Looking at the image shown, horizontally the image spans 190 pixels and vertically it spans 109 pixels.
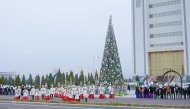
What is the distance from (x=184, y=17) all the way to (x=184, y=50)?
6.08 meters

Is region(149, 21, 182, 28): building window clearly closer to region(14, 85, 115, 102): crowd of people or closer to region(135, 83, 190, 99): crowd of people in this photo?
region(135, 83, 190, 99): crowd of people

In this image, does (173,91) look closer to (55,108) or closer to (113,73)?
(55,108)

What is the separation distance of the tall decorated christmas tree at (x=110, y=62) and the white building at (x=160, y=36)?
48.9 feet

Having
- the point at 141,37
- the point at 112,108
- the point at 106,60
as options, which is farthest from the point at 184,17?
the point at 112,108

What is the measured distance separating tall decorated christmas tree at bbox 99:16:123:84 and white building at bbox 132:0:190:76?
48.9ft

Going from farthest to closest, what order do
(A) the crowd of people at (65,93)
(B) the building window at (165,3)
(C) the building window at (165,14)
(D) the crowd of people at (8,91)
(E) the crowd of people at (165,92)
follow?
(B) the building window at (165,3) → (C) the building window at (165,14) → (D) the crowd of people at (8,91) → (E) the crowd of people at (165,92) → (A) the crowd of people at (65,93)

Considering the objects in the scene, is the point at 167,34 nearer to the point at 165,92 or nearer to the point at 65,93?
the point at 165,92

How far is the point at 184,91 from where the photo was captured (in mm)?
32594

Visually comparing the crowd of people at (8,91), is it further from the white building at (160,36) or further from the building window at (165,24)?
the building window at (165,24)

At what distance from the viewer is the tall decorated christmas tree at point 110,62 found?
179ft

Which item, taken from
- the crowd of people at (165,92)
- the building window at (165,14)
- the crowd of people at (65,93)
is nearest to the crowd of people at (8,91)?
the crowd of people at (65,93)

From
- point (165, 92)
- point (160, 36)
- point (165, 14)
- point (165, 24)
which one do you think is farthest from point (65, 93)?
point (165, 14)

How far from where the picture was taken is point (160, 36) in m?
67.5

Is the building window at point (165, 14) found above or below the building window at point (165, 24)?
above
